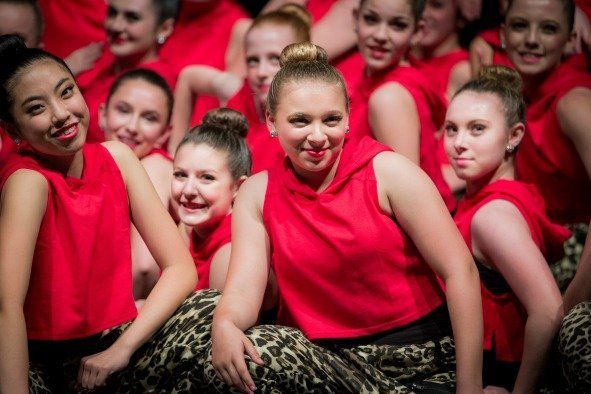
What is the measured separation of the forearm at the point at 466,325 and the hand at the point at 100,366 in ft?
2.50

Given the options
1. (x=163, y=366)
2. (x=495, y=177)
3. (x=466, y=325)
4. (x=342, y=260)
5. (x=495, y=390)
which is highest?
(x=495, y=177)

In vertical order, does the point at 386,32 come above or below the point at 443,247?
above

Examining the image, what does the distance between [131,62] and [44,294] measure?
168cm

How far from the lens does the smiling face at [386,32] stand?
297 cm

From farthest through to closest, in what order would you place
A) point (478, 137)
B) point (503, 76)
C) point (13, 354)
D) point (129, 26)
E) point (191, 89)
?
point (129, 26)
point (191, 89)
point (503, 76)
point (478, 137)
point (13, 354)

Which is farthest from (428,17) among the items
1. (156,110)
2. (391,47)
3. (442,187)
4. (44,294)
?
(44,294)

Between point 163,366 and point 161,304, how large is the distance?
153 millimetres

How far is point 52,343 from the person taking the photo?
221cm

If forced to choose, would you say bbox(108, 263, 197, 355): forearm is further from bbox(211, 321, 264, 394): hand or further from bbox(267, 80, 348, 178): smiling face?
bbox(267, 80, 348, 178): smiling face

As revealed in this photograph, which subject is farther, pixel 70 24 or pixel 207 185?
pixel 70 24

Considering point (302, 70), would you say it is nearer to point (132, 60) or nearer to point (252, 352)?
point (252, 352)

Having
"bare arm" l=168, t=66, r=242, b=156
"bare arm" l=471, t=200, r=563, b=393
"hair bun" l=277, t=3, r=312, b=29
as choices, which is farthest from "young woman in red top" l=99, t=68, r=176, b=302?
"bare arm" l=471, t=200, r=563, b=393

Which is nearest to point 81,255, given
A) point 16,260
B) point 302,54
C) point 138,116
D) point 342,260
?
point 16,260

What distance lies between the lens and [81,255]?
219 cm
